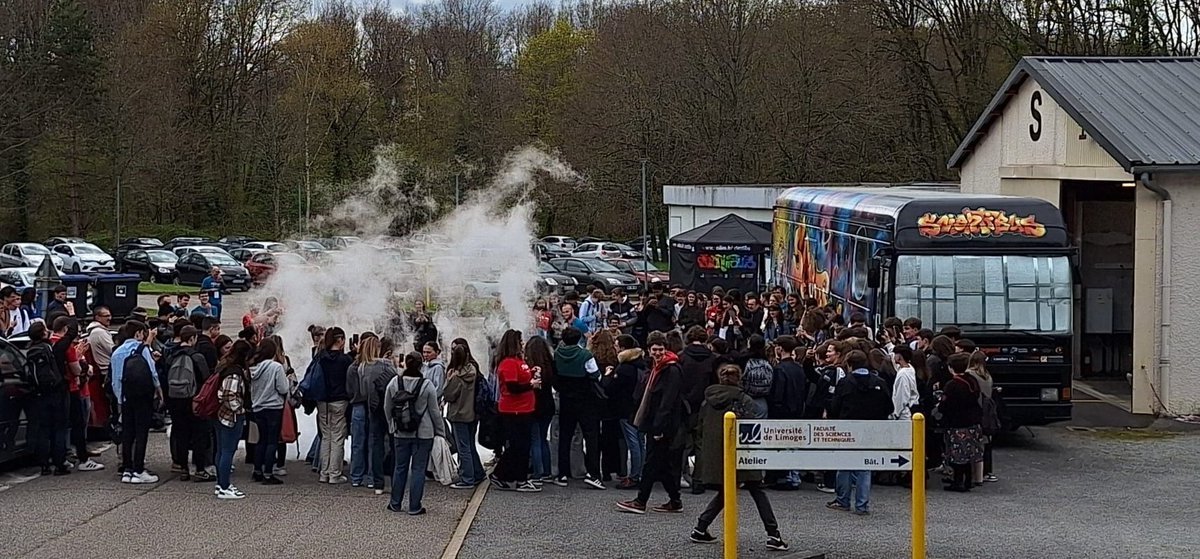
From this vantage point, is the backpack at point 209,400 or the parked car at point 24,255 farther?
the parked car at point 24,255

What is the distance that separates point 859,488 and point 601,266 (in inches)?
1184

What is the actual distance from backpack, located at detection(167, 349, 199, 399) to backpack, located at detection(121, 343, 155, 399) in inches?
7.9

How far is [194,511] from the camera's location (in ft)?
37.3

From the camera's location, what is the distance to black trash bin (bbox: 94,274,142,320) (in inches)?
1179

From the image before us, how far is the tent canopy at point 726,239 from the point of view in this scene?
2928 centimetres

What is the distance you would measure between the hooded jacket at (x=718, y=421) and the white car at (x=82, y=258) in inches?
1457

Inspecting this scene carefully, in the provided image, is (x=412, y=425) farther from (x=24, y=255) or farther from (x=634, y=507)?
(x=24, y=255)

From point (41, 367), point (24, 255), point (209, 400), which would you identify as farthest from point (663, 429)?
point (24, 255)

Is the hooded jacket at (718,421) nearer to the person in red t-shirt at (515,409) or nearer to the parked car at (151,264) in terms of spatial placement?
the person in red t-shirt at (515,409)

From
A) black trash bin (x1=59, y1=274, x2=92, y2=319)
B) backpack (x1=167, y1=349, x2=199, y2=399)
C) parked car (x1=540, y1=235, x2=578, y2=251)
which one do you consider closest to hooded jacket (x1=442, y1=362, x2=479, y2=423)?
backpack (x1=167, y1=349, x2=199, y2=399)

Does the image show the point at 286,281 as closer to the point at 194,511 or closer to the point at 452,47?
the point at 194,511

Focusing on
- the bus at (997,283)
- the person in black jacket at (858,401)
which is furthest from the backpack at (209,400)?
the bus at (997,283)

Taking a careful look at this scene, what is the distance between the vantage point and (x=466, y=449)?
1252cm

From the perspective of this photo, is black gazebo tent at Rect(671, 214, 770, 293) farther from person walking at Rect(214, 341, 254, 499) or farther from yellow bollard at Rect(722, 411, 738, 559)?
yellow bollard at Rect(722, 411, 738, 559)
